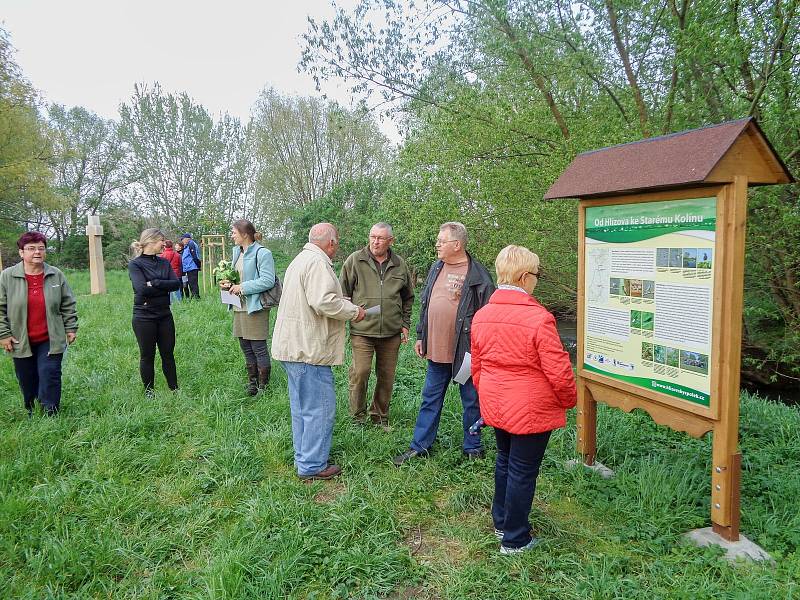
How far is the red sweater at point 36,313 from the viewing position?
512 centimetres

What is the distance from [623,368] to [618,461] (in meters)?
1.09

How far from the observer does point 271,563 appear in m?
3.08

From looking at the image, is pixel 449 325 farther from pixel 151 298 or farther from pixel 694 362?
pixel 151 298

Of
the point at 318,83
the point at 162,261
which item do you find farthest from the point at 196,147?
the point at 162,261

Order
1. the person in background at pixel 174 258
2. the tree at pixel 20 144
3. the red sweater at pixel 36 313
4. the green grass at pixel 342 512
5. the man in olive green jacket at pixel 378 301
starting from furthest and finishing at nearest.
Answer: the tree at pixel 20 144, the person in background at pixel 174 258, the red sweater at pixel 36 313, the man in olive green jacket at pixel 378 301, the green grass at pixel 342 512

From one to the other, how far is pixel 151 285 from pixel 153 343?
62 cm

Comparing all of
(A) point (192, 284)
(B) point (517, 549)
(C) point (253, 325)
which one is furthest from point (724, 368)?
(A) point (192, 284)

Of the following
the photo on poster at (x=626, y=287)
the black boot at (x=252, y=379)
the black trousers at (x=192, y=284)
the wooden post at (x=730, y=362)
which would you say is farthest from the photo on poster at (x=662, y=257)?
the black trousers at (x=192, y=284)

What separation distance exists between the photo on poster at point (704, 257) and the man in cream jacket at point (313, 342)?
90.1 inches

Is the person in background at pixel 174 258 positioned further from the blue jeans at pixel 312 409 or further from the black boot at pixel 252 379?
the blue jeans at pixel 312 409

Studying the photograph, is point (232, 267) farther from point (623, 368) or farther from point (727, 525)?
point (727, 525)

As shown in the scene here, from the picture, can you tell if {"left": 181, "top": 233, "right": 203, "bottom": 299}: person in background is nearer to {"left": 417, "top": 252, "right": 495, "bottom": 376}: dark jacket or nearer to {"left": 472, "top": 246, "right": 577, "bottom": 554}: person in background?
{"left": 417, "top": 252, "right": 495, "bottom": 376}: dark jacket

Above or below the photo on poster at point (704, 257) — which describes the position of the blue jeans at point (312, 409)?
below

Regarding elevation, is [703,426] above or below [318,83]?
below
